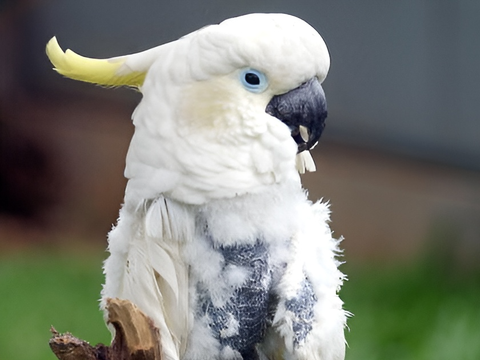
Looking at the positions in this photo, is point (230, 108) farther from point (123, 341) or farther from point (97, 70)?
point (123, 341)

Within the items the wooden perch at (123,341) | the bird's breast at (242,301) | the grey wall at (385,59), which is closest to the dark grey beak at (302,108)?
the bird's breast at (242,301)

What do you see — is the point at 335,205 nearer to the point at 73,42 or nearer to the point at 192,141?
the point at 73,42

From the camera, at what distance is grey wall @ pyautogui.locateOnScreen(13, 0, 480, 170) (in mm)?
3029

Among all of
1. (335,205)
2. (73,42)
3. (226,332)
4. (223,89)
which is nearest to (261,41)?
(223,89)

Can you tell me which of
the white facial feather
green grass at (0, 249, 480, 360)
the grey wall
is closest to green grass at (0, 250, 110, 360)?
green grass at (0, 249, 480, 360)

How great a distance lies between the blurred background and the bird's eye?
1.76m

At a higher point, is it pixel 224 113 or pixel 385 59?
pixel 385 59

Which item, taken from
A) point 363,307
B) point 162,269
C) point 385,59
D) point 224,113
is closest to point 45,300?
point 363,307

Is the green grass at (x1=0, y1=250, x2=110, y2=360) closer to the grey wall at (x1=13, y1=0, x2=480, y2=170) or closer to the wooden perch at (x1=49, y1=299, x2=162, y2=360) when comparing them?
the grey wall at (x1=13, y1=0, x2=480, y2=170)

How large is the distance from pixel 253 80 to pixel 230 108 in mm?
66

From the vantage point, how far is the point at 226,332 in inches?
55.2

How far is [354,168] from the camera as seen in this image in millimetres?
3555

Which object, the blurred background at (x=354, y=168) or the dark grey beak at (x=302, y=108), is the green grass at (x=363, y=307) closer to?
the blurred background at (x=354, y=168)

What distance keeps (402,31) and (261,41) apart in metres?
2.20
